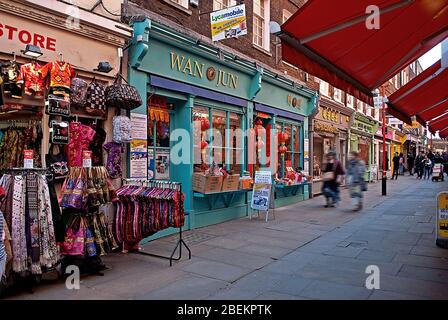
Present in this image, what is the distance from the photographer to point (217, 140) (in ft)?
32.9

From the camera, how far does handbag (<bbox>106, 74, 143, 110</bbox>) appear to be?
636 centimetres

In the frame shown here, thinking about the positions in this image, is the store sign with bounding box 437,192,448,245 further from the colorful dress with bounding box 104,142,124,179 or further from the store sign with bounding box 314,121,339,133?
the store sign with bounding box 314,121,339,133

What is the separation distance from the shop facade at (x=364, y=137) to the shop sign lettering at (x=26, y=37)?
17.9 meters

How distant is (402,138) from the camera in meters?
38.3

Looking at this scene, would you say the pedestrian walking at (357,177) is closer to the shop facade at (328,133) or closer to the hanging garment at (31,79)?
the shop facade at (328,133)

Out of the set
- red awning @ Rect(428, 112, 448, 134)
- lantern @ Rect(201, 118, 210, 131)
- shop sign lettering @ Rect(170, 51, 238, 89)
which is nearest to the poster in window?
lantern @ Rect(201, 118, 210, 131)

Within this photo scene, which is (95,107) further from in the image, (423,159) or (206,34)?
(423,159)

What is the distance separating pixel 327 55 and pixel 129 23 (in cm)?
377

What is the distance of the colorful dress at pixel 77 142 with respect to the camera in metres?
6.13

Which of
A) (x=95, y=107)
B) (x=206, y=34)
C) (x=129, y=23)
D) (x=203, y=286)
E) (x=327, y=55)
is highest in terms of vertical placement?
(x=206, y=34)

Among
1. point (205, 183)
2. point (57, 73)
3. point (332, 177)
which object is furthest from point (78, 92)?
point (332, 177)

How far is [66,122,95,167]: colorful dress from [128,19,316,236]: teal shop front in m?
1.07

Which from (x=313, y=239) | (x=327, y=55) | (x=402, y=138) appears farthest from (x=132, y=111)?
(x=402, y=138)

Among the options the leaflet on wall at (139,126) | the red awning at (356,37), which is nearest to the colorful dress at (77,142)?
the leaflet on wall at (139,126)
